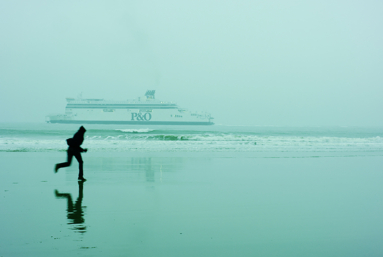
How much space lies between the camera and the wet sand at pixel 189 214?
118 inches

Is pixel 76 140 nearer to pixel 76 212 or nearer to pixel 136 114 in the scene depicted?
pixel 76 212

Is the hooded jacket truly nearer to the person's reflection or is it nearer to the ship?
the person's reflection

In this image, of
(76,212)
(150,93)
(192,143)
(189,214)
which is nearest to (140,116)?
(150,93)

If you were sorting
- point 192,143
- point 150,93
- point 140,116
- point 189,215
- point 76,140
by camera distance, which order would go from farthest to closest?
point 150,93 < point 140,116 < point 192,143 < point 76,140 < point 189,215

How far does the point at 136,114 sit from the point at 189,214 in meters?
68.7

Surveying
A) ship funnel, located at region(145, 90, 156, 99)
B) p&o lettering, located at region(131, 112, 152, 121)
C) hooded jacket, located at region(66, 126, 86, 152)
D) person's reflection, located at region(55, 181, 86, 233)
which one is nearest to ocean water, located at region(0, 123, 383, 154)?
hooded jacket, located at region(66, 126, 86, 152)

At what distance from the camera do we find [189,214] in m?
4.13

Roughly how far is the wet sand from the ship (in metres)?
64.5

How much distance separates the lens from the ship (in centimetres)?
7162

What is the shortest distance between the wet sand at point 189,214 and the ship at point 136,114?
64.5 m

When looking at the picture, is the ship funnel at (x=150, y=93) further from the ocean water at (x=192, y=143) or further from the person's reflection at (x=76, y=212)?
the person's reflection at (x=76, y=212)

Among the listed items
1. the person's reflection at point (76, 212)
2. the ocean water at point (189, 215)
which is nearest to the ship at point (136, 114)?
the ocean water at point (189, 215)

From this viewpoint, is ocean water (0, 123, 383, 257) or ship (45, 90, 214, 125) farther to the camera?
ship (45, 90, 214, 125)

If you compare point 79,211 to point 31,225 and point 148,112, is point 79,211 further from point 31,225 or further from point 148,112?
point 148,112
